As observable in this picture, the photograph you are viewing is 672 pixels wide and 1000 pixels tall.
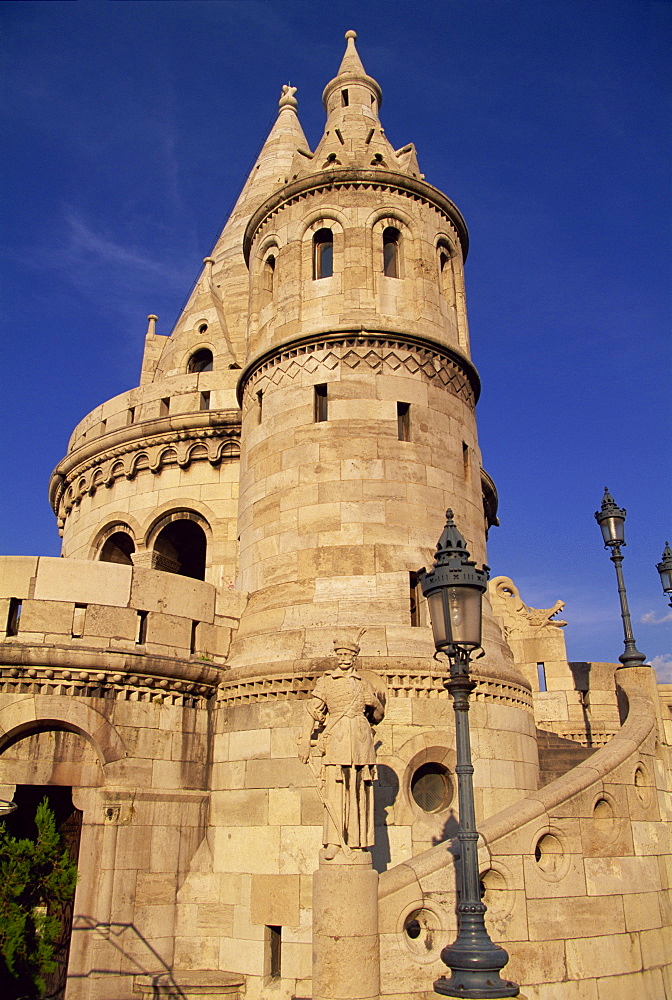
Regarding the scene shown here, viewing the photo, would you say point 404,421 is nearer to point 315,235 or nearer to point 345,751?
point 315,235

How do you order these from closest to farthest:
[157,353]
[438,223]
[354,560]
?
[354,560], [438,223], [157,353]

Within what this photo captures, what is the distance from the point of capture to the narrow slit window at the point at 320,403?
1484 centimetres

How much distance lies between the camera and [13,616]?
1212 centimetres

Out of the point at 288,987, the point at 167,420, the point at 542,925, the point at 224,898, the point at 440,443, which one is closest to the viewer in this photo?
the point at 542,925

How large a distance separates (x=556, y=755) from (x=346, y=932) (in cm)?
1052

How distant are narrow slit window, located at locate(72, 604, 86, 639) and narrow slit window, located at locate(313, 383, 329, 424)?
5.19 meters

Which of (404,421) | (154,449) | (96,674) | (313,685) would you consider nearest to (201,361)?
(154,449)

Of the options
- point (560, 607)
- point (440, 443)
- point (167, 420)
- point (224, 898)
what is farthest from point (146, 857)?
point (560, 607)

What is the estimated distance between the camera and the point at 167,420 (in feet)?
62.6

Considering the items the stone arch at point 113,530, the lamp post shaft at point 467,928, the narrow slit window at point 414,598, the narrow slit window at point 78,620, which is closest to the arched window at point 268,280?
the stone arch at point 113,530

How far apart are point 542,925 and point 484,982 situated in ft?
10.3

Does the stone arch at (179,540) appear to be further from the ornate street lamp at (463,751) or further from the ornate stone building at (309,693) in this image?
the ornate street lamp at (463,751)

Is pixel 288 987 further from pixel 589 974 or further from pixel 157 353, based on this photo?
pixel 157 353

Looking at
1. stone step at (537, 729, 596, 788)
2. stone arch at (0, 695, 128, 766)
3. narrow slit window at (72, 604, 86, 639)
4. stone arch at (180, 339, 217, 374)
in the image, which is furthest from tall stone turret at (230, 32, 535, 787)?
stone arch at (180, 339, 217, 374)
